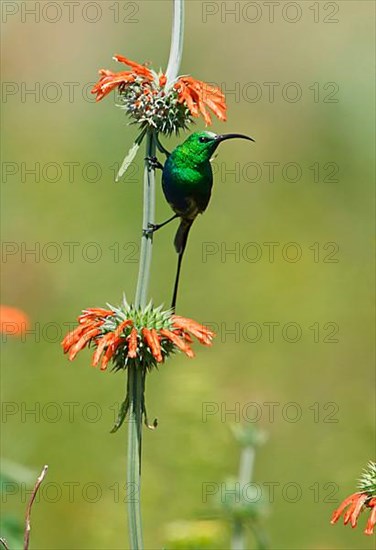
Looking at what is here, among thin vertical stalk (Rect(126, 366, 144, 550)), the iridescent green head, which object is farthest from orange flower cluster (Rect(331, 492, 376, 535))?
the iridescent green head

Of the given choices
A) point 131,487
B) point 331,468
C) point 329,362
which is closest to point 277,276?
point 329,362

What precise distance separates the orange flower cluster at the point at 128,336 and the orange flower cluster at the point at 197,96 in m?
0.52

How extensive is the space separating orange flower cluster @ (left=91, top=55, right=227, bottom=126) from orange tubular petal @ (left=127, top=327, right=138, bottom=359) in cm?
55

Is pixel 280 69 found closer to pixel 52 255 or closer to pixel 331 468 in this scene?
pixel 52 255

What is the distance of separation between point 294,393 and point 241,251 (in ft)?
4.38

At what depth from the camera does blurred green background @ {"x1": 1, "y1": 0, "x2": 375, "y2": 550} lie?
16.3 ft

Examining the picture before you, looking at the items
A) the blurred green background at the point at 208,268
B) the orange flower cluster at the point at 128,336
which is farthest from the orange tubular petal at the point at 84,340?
the blurred green background at the point at 208,268

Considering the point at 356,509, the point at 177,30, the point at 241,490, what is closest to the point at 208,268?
the point at 241,490

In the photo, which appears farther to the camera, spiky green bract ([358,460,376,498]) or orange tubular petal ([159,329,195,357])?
spiky green bract ([358,460,376,498])

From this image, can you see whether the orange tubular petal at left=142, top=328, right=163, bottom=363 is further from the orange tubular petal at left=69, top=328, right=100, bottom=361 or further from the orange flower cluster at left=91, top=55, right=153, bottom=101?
the orange flower cluster at left=91, top=55, right=153, bottom=101

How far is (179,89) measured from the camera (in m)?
2.62

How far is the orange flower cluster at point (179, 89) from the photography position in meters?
2.60

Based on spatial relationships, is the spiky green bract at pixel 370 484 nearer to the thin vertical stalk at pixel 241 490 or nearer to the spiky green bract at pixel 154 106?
the thin vertical stalk at pixel 241 490

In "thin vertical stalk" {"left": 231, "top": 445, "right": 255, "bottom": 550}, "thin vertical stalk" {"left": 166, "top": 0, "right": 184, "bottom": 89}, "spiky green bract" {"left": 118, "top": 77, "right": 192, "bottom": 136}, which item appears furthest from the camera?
"thin vertical stalk" {"left": 231, "top": 445, "right": 255, "bottom": 550}
